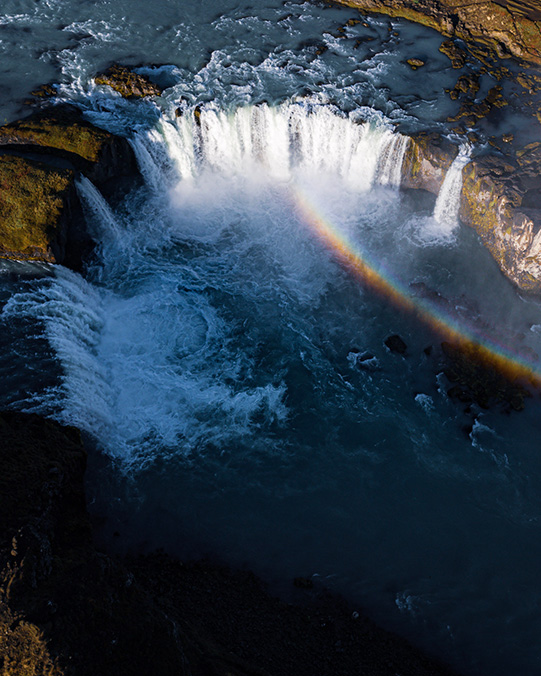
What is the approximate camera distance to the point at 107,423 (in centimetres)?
1507

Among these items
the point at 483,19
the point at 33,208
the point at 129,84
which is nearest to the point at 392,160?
the point at 483,19

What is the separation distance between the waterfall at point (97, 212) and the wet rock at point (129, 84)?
6.40 m

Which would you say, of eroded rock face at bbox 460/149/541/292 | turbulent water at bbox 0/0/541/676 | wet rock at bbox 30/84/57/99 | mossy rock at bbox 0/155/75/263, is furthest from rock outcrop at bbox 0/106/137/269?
eroded rock face at bbox 460/149/541/292

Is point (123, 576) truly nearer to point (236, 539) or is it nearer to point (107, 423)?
point (236, 539)

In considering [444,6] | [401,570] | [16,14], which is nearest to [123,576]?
[401,570]

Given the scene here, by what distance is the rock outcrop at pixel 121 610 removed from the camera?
27.2 ft

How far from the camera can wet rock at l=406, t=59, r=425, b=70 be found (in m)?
25.8

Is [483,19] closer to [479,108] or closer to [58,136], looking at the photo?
[479,108]

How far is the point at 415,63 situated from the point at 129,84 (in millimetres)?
14014

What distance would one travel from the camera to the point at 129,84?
78.3 ft

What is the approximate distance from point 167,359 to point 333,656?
9.95 meters

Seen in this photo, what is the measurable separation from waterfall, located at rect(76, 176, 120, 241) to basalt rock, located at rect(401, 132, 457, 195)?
41.2 ft

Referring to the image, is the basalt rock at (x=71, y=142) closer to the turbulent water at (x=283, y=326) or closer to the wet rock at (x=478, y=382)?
the turbulent water at (x=283, y=326)

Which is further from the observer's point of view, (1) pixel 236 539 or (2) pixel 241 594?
(1) pixel 236 539
